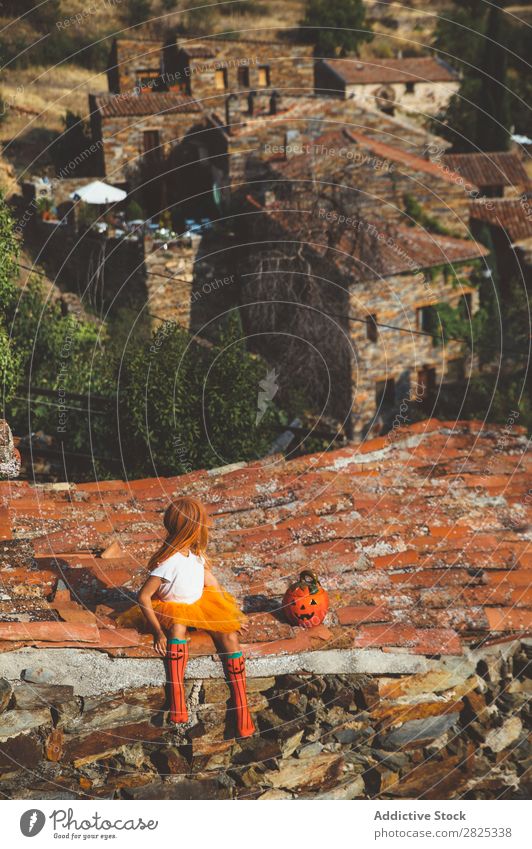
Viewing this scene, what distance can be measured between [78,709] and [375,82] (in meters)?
27.4

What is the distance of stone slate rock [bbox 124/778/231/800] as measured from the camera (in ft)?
20.4

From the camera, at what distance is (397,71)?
2991 centimetres

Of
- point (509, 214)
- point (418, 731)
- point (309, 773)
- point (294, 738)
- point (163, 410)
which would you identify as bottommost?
point (509, 214)

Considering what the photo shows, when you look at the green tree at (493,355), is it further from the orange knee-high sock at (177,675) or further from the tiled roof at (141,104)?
the orange knee-high sock at (177,675)

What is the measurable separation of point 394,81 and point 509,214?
778 cm

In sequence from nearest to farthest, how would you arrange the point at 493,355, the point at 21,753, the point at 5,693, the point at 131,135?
the point at 5,693
the point at 21,753
the point at 493,355
the point at 131,135

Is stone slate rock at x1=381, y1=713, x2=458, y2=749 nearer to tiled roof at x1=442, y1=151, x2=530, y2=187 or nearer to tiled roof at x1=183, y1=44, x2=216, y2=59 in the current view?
tiled roof at x1=183, y1=44, x2=216, y2=59

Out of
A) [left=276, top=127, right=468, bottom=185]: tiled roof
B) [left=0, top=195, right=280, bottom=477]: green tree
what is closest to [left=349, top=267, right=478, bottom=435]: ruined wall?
[left=276, top=127, right=468, bottom=185]: tiled roof

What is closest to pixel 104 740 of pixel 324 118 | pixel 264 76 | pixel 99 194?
pixel 99 194

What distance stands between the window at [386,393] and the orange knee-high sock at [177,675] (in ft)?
37.5

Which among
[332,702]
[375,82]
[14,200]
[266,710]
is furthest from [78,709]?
[375,82]

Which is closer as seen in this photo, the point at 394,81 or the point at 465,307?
the point at 465,307

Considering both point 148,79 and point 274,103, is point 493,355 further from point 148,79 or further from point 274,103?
point 148,79
